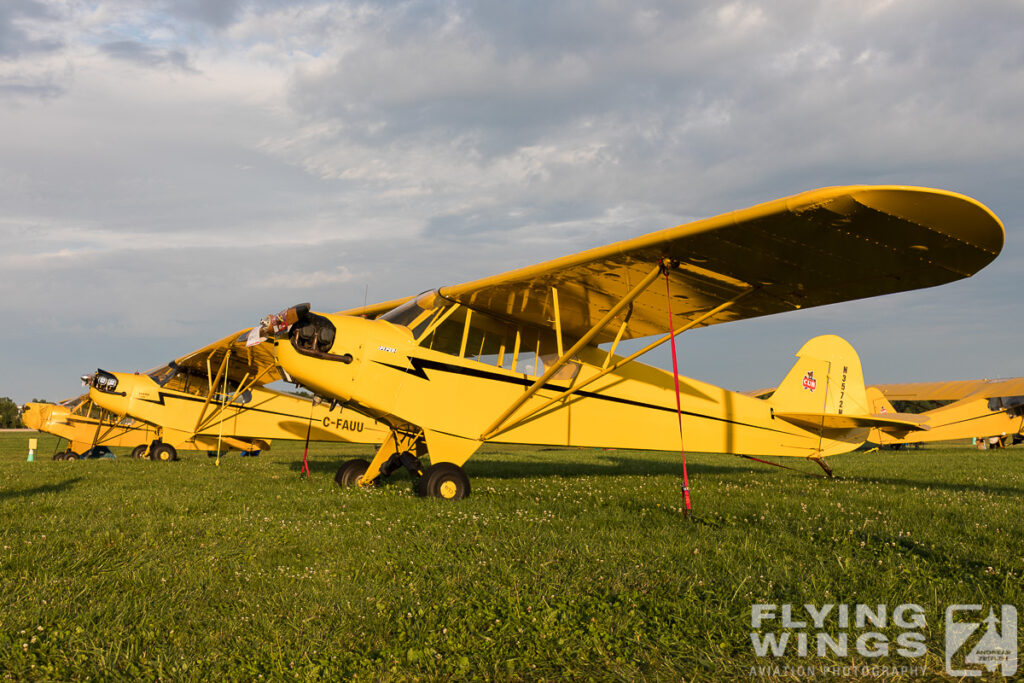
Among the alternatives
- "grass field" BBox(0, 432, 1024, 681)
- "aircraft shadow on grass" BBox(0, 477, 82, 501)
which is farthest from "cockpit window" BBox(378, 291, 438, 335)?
"aircraft shadow on grass" BBox(0, 477, 82, 501)

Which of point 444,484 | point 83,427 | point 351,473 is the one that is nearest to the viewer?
point 444,484

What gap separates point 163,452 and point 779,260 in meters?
17.9

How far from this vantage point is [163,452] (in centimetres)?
1759

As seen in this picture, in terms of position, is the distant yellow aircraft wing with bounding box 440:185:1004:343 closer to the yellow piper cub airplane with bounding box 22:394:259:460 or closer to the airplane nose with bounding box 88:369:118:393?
the airplane nose with bounding box 88:369:118:393

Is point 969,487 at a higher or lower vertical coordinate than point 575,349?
lower

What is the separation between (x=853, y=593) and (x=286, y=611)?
3146mm

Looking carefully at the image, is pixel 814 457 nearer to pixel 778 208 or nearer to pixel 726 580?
pixel 778 208

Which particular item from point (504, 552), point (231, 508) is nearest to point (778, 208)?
point (504, 552)

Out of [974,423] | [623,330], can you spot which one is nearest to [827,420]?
[623,330]

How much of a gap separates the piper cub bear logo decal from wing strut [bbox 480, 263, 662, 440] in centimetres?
622

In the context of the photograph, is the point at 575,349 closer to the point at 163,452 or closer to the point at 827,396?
the point at 827,396

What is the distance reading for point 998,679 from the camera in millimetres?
2322

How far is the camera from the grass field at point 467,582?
2707 mm

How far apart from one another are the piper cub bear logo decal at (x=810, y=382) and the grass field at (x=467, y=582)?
5291mm
